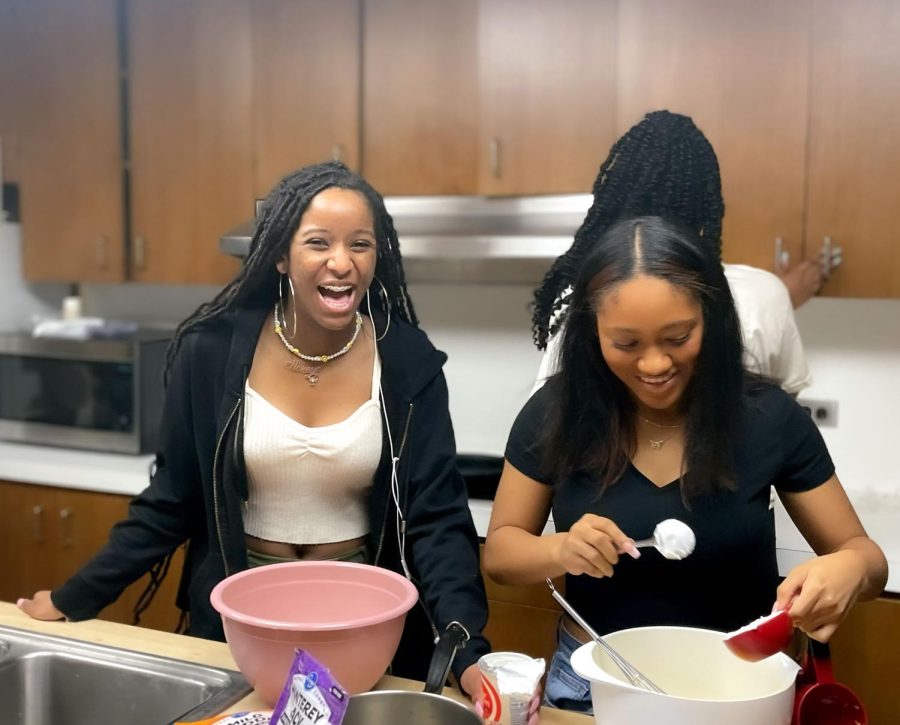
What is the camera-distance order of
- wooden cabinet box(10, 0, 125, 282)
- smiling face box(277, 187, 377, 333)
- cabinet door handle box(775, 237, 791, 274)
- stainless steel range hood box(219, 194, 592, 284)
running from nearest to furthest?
smiling face box(277, 187, 377, 333)
cabinet door handle box(775, 237, 791, 274)
stainless steel range hood box(219, 194, 592, 284)
wooden cabinet box(10, 0, 125, 282)

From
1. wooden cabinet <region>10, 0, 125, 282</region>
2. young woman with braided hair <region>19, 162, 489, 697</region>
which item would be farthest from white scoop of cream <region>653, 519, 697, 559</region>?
wooden cabinet <region>10, 0, 125, 282</region>

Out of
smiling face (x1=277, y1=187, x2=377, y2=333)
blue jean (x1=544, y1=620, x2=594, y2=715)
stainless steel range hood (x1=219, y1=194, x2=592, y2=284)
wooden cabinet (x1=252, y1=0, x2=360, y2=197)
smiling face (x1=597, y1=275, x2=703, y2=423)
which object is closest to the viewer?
smiling face (x1=597, y1=275, x2=703, y2=423)

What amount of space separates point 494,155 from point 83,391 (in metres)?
1.34

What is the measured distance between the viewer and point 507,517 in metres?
1.26

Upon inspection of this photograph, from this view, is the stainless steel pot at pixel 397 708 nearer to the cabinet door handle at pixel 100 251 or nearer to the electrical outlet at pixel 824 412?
the electrical outlet at pixel 824 412

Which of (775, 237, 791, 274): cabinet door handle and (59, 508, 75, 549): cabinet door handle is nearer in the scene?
(775, 237, 791, 274): cabinet door handle

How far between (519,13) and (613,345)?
1.46m

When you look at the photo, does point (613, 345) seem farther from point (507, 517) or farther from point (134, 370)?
point (134, 370)

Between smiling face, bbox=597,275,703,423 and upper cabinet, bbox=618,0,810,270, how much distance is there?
1152 millimetres

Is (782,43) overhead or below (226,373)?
overhead

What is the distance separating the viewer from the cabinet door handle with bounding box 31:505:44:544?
2.65m

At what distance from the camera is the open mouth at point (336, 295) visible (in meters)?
1.34

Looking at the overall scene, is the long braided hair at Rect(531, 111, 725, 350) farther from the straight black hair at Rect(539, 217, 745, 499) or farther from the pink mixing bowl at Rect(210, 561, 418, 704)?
the pink mixing bowl at Rect(210, 561, 418, 704)

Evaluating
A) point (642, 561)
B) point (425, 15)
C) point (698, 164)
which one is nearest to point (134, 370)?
point (425, 15)
